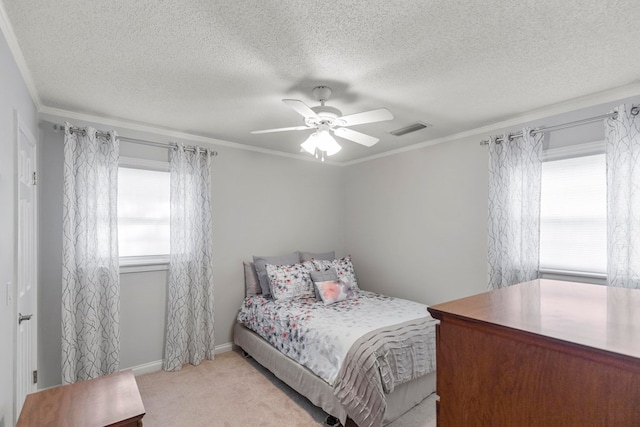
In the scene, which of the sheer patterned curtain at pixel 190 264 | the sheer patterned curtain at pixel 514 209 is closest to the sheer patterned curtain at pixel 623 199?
the sheer patterned curtain at pixel 514 209

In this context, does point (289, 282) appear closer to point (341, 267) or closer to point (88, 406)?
point (341, 267)

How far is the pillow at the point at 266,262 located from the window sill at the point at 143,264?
3.25 feet

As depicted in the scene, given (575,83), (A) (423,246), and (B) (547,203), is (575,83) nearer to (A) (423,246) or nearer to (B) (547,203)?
(B) (547,203)

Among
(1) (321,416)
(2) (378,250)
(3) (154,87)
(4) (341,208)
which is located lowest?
(1) (321,416)

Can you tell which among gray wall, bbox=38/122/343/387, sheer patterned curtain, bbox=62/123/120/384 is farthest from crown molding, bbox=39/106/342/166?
sheer patterned curtain, bbox=62/123/120/384

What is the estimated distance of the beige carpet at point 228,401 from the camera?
2367 millimetres

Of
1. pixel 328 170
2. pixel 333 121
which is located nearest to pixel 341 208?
pixel 328 170

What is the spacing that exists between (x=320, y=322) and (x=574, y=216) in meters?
2.31

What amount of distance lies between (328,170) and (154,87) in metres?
2.76

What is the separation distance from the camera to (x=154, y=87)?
7.53 feet

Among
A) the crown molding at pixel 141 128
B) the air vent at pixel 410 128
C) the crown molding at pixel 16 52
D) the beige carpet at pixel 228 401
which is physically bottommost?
the beige carpet at pixel 228 401

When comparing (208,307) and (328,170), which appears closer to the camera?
(208,307)

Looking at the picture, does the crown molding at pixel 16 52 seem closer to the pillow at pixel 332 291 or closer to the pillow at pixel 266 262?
the pillow at pixel 266 262

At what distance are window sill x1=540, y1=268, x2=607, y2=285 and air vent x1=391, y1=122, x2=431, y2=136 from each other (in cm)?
168
